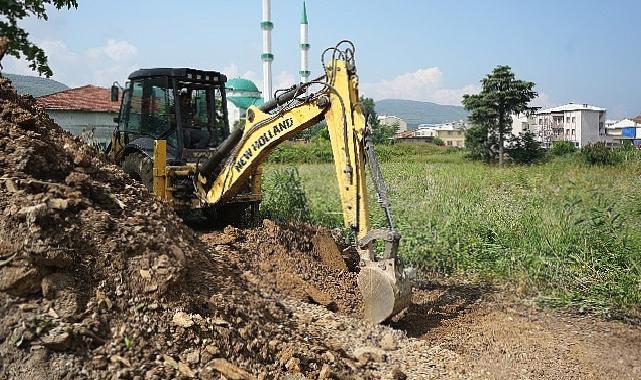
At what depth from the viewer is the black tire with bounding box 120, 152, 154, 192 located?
24.6 feet

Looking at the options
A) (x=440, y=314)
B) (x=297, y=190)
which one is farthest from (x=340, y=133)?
(x=297, y=190)

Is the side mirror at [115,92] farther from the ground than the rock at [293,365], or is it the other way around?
the side mirror at [115,92]

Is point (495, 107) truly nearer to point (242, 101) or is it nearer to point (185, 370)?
point (242, 101)

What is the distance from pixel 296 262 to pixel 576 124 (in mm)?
68171

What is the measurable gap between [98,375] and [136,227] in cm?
131

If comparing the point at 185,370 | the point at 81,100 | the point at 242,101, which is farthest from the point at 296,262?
the point at 242,101

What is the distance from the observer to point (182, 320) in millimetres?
3693

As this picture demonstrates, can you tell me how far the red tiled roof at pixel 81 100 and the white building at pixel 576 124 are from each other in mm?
47211

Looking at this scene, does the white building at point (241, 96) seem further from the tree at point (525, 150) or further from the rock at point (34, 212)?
the rock at point (34, 212)

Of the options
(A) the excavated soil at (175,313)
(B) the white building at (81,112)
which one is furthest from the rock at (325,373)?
(B) the white building at (81,112)

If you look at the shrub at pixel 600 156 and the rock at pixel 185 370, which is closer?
the rock at pixel 185 370

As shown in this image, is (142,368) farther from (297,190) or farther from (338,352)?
(297,190)

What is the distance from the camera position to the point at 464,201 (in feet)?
31.5

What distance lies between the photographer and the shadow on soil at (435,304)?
17.4 feet
